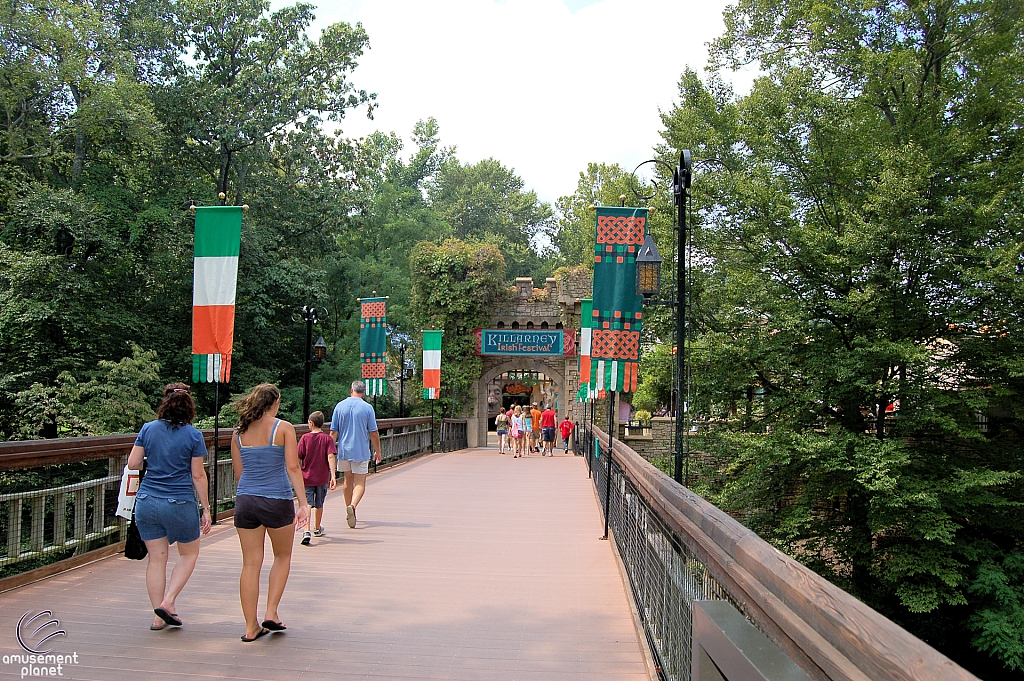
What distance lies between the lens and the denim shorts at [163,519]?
5.02 meters

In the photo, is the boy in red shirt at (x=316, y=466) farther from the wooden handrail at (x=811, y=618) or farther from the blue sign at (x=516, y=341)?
the blue sign at (x=516, y=341)

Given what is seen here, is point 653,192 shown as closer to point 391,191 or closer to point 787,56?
point 787,56

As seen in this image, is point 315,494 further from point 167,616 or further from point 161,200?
point 161,200

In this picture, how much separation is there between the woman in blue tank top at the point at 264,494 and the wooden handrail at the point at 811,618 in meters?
2.68

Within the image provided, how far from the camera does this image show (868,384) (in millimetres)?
15602

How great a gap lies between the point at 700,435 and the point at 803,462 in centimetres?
259

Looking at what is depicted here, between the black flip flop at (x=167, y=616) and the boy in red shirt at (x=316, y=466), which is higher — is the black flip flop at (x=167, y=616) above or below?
below

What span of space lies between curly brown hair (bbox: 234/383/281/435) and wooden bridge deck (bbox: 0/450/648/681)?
1.25 m

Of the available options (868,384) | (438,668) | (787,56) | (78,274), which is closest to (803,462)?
(868,384)

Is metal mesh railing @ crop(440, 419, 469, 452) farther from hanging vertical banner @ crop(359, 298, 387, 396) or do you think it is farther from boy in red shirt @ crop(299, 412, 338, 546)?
boy in red shirt @ crop(299, 412, 338, 546)

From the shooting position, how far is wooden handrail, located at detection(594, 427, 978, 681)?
152cm

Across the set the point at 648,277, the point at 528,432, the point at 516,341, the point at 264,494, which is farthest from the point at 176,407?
the point at 516,341

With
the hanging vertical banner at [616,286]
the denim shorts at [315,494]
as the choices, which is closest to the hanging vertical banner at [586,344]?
the hanging vertical banner at [616,286]

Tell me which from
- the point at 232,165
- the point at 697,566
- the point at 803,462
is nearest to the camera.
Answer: the point at 697,566
